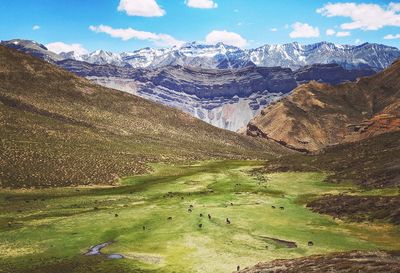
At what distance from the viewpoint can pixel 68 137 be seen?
445 ft

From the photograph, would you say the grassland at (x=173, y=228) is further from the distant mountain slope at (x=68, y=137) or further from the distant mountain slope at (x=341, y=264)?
the distant mountain slope at (x=68, y=137)

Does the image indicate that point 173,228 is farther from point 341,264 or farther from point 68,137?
point 68,137

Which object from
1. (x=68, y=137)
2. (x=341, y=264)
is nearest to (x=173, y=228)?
(x=341, y=264)

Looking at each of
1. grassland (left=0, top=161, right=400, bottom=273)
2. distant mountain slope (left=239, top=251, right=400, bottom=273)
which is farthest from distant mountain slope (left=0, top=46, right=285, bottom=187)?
distant mountain slope (left=239, top=251, right=400, bottom=273)

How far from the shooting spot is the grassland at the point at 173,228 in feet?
139

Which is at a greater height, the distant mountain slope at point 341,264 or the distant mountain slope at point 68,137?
the distant mountain slope at point 68,137

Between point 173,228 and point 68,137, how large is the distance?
8919 cm

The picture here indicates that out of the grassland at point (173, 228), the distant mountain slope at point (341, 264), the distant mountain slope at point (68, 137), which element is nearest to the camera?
the distant mountain slope at point (341, 264)

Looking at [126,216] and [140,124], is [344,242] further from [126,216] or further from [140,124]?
[140,124]

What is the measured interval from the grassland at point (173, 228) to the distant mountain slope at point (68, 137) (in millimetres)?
13981

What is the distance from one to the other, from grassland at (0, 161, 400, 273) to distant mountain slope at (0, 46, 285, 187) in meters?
14.0

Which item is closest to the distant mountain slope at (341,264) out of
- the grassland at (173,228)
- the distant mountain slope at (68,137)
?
the grassland at (173,228)

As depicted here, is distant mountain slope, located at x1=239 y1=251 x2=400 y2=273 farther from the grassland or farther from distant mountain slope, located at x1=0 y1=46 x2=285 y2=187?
distant mountain slope, located at x1=0 y1=46 x2=285 y2=187

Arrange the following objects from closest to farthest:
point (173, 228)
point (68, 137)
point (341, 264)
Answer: point (341, 264), point (173, 228), point (68, 137)
